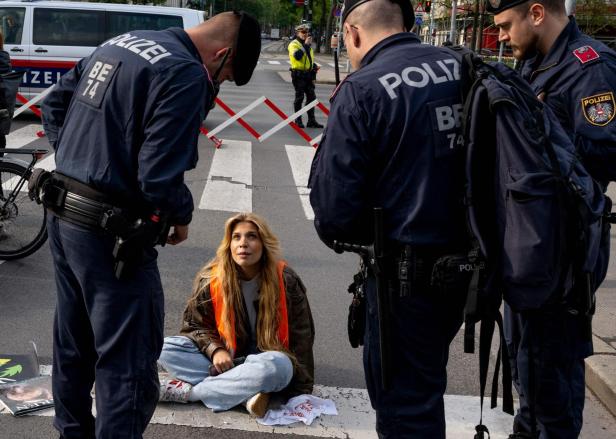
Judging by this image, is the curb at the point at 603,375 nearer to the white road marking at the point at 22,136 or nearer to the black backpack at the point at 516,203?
the black backpack at the point at 516,203

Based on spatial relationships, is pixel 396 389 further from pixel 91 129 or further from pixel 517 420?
pixel 91 129

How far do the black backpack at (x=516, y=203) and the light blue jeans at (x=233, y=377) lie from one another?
1.58 meters

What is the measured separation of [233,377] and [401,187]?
6.01 feet

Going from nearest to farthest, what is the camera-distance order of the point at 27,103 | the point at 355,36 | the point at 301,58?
the point at 355,36 < the point at 27,103 < the point at 301,58

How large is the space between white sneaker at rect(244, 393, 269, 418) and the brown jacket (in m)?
0.25

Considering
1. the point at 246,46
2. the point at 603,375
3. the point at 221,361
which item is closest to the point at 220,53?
the point at 246,46

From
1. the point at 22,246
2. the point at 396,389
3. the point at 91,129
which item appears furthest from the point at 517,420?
the point at 22,246

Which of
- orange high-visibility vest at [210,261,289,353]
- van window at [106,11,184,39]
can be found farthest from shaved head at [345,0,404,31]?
van window at [106,11,184,39]

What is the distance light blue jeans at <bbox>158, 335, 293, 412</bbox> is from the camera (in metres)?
4.19

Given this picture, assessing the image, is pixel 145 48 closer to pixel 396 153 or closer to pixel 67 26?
pixel 396 153

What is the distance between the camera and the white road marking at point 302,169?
9173 millimetres

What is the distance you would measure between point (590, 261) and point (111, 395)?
1.79 metres

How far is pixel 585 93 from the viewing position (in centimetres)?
339

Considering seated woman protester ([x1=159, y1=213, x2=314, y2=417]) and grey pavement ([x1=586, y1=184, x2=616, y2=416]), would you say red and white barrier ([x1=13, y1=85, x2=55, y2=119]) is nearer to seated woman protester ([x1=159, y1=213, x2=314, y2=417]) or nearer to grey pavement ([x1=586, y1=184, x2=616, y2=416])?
seated woman protester ([x1=159, y1=213, x2=314, y2=417])
